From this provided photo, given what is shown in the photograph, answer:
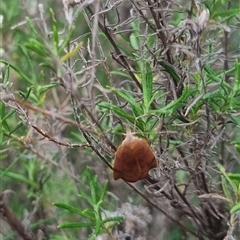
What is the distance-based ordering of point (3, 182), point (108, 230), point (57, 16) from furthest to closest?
1. point (57, 16)
2. point (3, 182)
3. point (108, 230)

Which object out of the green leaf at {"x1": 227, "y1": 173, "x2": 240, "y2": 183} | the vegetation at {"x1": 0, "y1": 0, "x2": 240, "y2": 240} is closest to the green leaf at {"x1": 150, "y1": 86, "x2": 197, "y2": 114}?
the vegetation at {"x1": 0, "y1": 0, "x2": 240, "y2": 240}

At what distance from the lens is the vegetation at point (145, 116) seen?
72 cm

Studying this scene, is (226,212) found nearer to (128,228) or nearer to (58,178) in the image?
(128,228)

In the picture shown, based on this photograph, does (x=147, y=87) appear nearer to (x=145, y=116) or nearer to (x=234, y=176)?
(x=145, y=116)

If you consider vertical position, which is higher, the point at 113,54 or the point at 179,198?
the point at 113,54

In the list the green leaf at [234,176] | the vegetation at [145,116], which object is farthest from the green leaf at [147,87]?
the green leaf at [234,176]

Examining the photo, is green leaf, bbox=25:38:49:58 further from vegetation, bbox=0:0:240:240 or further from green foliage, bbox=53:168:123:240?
green foliage, bbox=53:168:123:240

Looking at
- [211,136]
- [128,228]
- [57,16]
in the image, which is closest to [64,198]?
[128,228]

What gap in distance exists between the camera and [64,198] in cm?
123

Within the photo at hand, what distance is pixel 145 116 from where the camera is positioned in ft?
2.55

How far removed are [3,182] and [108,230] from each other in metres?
0.47

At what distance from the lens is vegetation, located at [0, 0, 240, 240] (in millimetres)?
721

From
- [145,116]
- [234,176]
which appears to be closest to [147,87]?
[145,116]

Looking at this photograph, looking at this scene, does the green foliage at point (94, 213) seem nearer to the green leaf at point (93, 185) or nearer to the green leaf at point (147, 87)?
the green leaf at point (93, 185)
